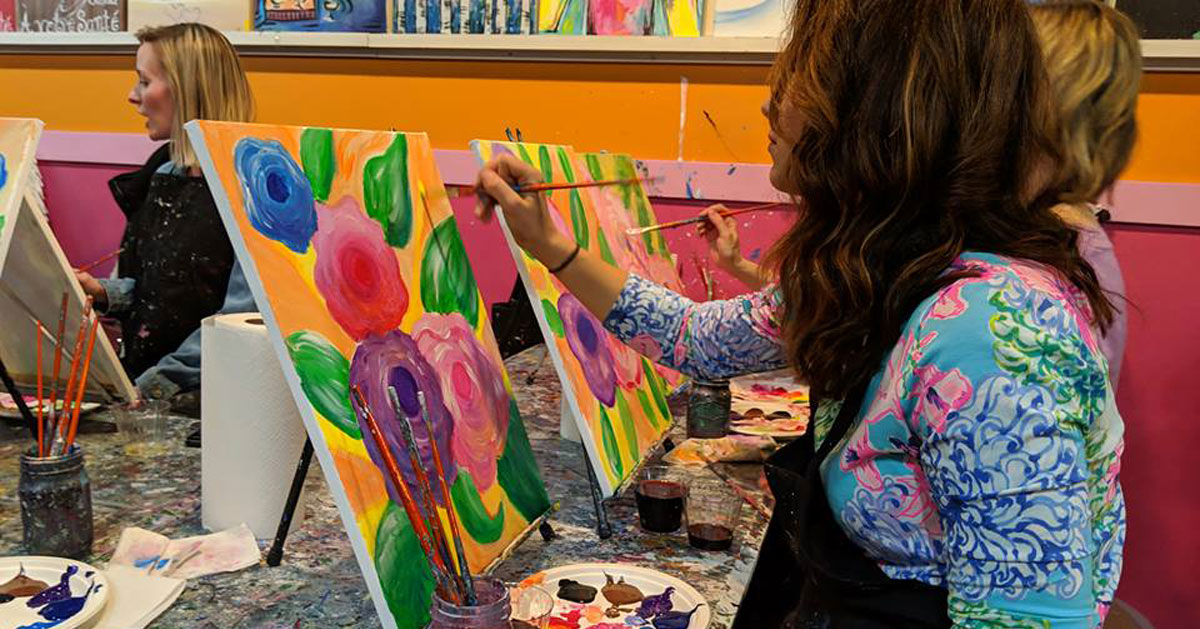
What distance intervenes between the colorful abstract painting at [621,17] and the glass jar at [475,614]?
223cm

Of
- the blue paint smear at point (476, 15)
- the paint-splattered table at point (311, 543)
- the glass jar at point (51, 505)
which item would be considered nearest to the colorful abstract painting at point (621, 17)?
the blue paint smear at point (476, 15)

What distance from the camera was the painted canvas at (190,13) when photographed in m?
3.10

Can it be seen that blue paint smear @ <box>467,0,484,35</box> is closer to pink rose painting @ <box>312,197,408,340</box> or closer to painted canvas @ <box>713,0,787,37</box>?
painted canvas @ <box>713,0,787,37</box>

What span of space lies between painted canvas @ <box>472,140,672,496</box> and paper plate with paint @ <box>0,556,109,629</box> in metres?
0.63

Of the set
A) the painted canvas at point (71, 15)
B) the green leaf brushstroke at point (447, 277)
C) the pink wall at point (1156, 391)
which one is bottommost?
the pink wall at point (1156, 391)

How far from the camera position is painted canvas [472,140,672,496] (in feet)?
4.39

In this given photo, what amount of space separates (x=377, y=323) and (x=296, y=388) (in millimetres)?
180

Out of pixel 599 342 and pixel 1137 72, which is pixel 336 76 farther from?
pixel 1137 72

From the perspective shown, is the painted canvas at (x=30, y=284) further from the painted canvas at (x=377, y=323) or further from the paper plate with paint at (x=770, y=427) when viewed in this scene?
the paper plate with paint at (x=770, y=427)

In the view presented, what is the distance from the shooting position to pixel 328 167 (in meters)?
1.09

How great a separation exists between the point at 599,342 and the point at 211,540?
0.68 m

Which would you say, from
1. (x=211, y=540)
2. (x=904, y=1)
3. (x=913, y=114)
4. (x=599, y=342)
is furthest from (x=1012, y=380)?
(x=211, y=540)

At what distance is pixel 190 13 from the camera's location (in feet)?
10.4

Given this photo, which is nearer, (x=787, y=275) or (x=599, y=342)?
(x=787, y=275)
